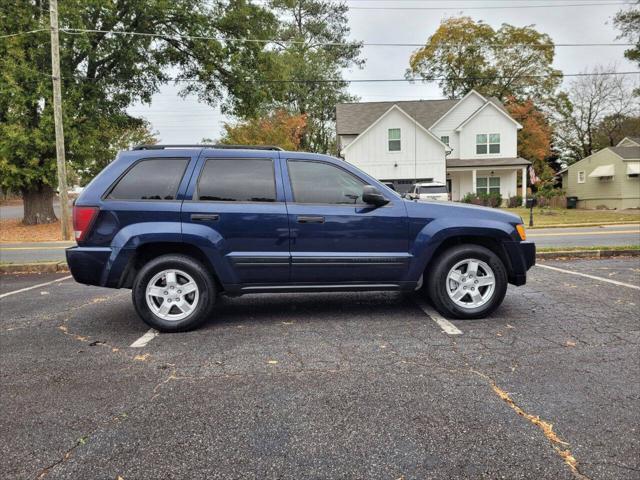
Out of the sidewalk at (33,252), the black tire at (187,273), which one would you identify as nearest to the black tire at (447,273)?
the black tire at (187,273)

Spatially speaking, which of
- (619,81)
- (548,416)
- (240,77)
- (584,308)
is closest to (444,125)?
(240,77)

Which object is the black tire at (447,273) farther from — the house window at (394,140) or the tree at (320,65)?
the tree at (320,65)

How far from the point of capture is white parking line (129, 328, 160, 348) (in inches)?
166

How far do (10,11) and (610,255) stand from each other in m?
20.9

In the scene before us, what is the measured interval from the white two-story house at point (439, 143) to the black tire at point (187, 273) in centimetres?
2450

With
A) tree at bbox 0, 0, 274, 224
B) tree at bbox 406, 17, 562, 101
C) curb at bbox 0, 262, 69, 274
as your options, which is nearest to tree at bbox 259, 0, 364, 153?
tree at bbox 406, 17, 562, 101

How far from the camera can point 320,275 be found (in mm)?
4703

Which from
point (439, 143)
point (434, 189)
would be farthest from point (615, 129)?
point (434, 189)

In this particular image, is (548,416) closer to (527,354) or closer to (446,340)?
(527,354)

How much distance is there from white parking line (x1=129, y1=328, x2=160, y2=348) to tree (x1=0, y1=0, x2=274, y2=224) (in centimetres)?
1539

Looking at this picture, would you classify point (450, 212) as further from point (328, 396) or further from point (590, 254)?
point (590, 254)

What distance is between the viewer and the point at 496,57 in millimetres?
44000

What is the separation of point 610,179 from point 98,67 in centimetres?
3333

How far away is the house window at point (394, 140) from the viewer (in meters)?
30.5
